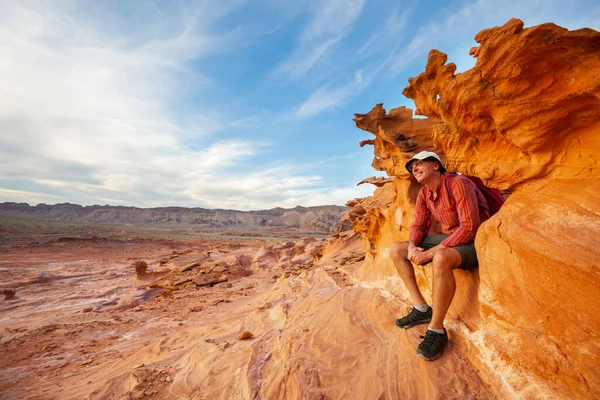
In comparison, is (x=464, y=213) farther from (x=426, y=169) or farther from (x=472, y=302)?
(x=472, y=302)

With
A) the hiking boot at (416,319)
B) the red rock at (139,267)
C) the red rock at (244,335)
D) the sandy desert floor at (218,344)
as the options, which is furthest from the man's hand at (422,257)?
the red rock at (139,267)

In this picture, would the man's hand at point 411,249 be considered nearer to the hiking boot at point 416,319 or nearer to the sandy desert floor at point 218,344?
the hiking boot at point 416,319

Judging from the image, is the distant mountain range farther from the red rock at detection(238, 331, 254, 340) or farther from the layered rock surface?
the red rock at detection(238, 331, 254, 340)

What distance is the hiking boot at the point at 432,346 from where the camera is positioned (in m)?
2.02

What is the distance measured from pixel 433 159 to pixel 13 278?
1350 centimetres

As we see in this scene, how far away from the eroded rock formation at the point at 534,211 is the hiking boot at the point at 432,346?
0.13m

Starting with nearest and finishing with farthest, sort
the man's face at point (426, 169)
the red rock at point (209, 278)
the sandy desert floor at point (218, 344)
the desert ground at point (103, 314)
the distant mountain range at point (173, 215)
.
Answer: the sandy desert floor at point (218, 344) → the man's face at point (426, 169) → the desert ground at point (103, 314) → the red rock at point (209, 278) → the distant mountain range at point (173, 215)

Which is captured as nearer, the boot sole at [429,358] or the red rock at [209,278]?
the boot sole at [429,358]

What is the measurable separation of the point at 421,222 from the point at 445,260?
2.25 ft

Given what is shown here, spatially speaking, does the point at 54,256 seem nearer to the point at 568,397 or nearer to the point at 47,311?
the point at 47,311

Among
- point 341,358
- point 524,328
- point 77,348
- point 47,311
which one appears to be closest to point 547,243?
point 524,328

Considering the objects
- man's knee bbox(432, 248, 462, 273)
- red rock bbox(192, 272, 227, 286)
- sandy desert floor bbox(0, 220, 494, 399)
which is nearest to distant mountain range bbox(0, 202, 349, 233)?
red rock bbox(192, 272, 227, 286)

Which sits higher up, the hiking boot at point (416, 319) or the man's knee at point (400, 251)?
the man's knee at point (400, 251)

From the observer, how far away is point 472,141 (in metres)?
2.45
